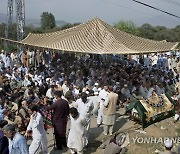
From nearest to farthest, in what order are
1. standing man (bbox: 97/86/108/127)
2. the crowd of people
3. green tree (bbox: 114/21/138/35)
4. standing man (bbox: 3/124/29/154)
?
standing man (bbox: 3/124/29/154), the crowd of people, standing man (bbox: 97/86/108/127), green tree (bbox: 114/21/138/35)

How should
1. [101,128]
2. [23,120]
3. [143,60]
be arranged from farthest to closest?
[143,60] → [101,128] → [23,120]

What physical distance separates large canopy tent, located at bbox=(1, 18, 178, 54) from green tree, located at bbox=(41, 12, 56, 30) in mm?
37506

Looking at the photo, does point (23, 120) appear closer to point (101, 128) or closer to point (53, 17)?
point (101, 128)

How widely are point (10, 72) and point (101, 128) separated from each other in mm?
6541

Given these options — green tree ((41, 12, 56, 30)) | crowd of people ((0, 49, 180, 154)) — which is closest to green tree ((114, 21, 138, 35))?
green tree ((41, 12, 56, 30))

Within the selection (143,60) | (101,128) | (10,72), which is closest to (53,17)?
(143,60)

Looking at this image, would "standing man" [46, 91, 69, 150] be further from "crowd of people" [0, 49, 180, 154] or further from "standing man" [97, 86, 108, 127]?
"standing man" [97, 86, 108, 127]

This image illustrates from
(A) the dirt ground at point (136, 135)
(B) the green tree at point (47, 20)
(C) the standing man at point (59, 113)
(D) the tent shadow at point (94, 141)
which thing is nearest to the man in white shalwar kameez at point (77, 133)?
(C) the standing man at point (59, 113)

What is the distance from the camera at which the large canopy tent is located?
601 inches

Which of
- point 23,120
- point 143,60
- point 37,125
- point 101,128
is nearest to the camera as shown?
point 37,125

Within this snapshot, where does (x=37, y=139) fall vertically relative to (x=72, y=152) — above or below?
above

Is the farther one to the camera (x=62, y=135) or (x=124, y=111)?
(x=124, y=111)

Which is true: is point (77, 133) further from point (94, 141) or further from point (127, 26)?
point (127, 26)

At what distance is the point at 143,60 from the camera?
22766 mm
